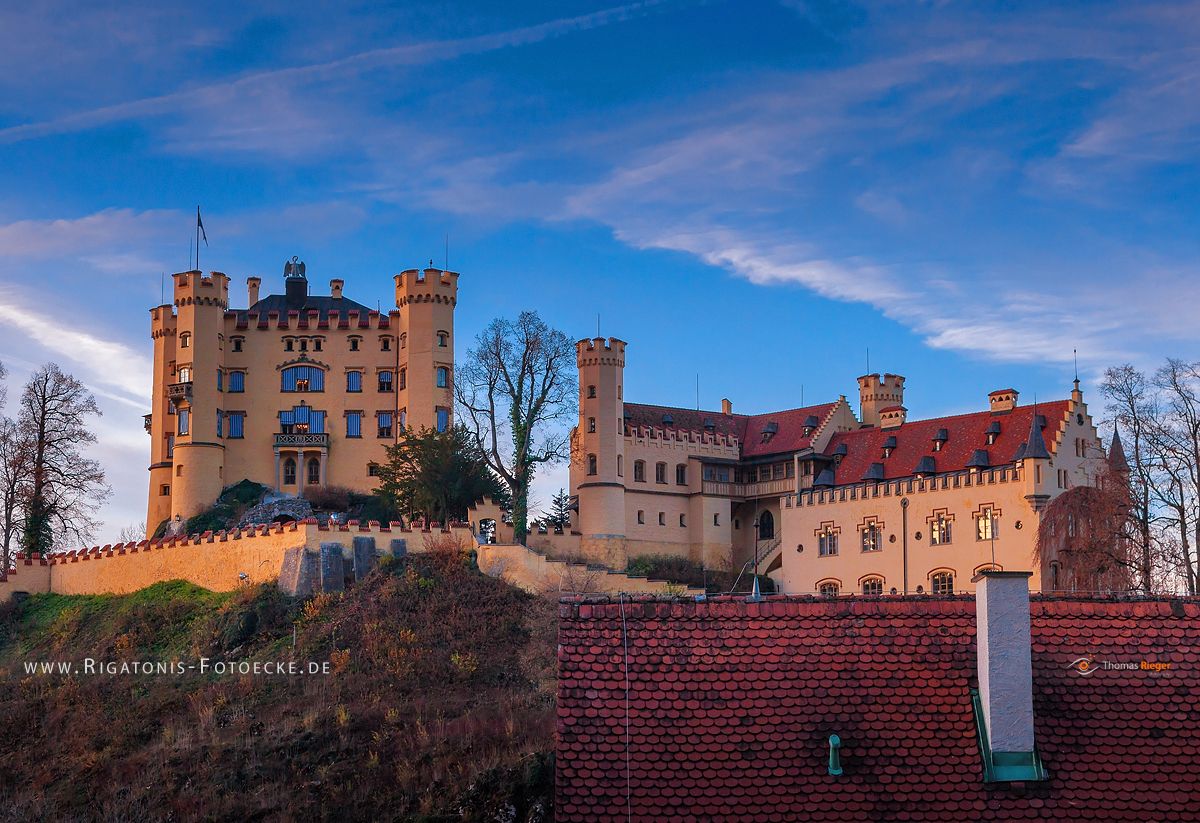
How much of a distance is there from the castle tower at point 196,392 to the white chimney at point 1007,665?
59042mm

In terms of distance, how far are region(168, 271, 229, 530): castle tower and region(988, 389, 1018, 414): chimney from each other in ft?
121

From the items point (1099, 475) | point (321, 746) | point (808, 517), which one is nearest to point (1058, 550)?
point (1099, 475)

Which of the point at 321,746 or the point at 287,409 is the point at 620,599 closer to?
the point at 321,746

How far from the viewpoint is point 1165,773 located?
2139 centimetres

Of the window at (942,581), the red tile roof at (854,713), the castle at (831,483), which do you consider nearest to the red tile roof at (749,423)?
the castle at (831,483)

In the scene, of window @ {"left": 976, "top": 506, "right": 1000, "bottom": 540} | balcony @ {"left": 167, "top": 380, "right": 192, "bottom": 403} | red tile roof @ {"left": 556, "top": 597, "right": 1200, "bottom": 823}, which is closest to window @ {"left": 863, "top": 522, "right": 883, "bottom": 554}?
window @ {"left": 976, "top": 506, "right": 1000, "bottom": 540}

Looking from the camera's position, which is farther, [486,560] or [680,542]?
[680,542]

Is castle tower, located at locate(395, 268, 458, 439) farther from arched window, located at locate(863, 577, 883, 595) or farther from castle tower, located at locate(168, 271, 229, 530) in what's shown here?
arched window, located at locate(863, 577, 883, 595)

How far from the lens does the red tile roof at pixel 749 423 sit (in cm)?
7975

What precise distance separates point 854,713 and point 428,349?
56791 mm

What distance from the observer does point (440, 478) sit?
65625 mm

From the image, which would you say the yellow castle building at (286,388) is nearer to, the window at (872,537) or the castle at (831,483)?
the castle at (831,483)

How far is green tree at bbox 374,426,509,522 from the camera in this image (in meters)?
65.6

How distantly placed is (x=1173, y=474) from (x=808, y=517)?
999 inches
